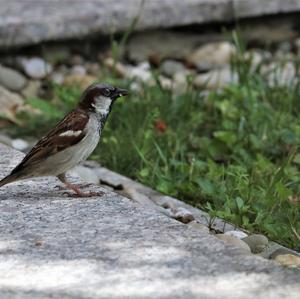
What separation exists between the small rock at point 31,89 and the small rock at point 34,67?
51mm

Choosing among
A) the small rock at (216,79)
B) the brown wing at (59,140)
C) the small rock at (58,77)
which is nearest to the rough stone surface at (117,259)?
the brown wing at (59,140)

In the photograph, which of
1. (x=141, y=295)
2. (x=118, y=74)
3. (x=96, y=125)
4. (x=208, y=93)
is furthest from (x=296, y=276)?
(x=118, y=74)

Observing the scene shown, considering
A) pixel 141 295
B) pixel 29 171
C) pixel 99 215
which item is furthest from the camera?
pixel 29 171

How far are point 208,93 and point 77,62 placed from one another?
4.19ft

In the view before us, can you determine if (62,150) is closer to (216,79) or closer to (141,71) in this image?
(216,79)

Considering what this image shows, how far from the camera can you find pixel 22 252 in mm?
A: 3752

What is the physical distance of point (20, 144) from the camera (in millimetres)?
6098

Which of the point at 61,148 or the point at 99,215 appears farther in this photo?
the point at 61,148

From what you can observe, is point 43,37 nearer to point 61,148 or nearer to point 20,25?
point 20,25

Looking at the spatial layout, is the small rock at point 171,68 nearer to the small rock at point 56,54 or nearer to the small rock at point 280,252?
the small rock at point 56,54

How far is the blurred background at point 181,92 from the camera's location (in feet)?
17.2

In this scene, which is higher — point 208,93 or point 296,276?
point 296,276

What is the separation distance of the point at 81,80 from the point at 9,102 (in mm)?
664

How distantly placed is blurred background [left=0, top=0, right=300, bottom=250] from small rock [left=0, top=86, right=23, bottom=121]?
1 cm
